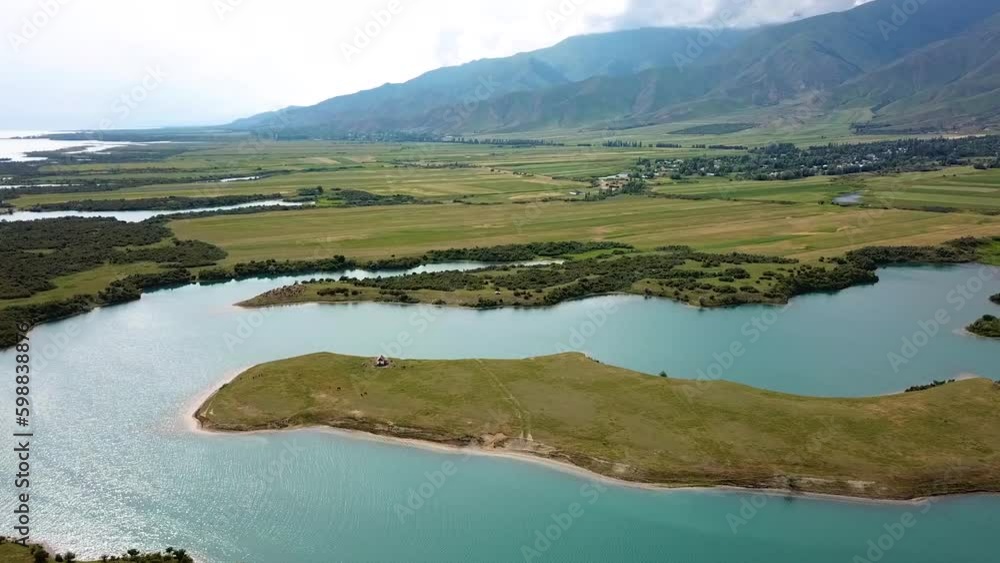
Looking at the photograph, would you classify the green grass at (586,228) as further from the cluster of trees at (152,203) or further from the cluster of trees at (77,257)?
the cluster of trees at (152,203)

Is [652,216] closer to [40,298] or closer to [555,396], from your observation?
[555,396]

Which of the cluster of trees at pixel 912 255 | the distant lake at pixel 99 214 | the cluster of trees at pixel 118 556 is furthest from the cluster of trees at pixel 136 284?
the cluster of trees at pixel 912 255

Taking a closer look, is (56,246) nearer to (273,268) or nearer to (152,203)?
(273,268)

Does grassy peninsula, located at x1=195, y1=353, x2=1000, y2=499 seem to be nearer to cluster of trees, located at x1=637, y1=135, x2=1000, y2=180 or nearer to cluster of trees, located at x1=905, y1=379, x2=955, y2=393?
cluster of trees, located at x1=905, y1=379, x2=955, y2=393

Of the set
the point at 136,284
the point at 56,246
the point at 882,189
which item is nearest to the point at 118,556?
the point at 136,284

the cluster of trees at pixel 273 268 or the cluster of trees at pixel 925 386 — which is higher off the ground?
the cluster of trees at pixel 273 268

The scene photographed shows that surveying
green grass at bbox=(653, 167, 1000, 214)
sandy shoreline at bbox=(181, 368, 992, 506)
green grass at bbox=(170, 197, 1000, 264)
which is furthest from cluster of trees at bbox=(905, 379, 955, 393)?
green grass at bbox=(653, 167, 1000, 214)

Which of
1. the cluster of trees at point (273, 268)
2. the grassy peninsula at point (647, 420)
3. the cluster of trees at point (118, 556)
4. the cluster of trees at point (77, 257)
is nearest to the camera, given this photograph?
the cluster of trees at point (118, 556)
